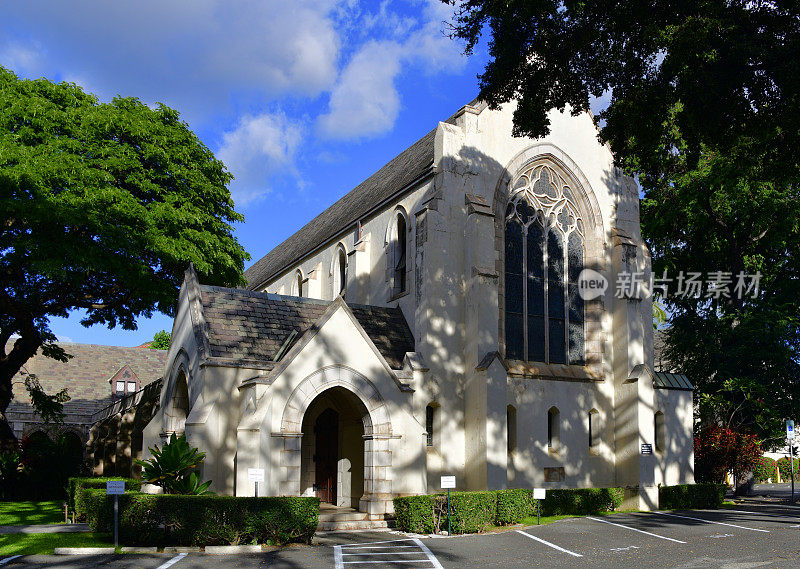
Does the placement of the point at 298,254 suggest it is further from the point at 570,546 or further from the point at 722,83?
the point at 722,83

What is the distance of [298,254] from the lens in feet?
114

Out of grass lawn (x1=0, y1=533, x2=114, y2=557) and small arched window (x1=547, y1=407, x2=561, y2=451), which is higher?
small arched window (x1=547, y1=407, x2=561, y2=451)

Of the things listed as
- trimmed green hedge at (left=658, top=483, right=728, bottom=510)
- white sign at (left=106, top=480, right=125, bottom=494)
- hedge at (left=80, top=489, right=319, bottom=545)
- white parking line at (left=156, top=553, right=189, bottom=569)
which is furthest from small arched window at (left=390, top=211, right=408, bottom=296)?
white parking line at (left=156, top=553, right=189, bottom=569)

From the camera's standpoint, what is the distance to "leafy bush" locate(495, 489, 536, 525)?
1916cm

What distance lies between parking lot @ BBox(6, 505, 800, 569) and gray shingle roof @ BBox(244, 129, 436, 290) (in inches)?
470

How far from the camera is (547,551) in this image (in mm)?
15133

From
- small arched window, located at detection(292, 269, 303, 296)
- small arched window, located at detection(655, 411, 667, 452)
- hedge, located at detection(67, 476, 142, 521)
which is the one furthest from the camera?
small arched window, located at detection(292, 269, 303, 296)

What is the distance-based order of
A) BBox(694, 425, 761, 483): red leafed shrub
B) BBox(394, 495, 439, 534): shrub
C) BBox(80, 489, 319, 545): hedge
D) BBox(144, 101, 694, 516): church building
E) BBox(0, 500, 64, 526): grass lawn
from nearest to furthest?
1. BBox(80, 489, 319, 545): hedge
2. BBox(394, 495, 439, 534): shrub
3. BBox(144, 101, 694, 516): church building
4. BBox(0, 500, 64, 526): grass lawn
5. BBox(694, 425, 761, 483): red leafed shrub

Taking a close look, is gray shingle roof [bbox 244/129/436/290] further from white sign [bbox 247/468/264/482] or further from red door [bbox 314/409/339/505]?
white sign [bbox 247/468/264/482]

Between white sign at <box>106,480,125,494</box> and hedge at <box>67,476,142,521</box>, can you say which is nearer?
white sign at <box>106,480,125,494</box>

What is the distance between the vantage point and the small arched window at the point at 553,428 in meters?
24.1

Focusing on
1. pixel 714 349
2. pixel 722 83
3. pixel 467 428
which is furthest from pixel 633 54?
pixel 714 349

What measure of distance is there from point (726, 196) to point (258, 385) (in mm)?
22743

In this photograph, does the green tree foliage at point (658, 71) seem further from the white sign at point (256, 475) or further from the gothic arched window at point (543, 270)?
the white sign at point (256, 475)
